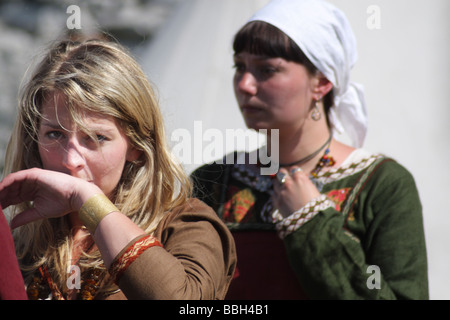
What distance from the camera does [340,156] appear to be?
73.5 inches

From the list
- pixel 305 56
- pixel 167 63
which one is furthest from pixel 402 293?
pixel 167 63

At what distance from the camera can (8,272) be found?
88cm

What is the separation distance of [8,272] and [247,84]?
1.07 meters

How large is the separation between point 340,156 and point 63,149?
912 millimetres

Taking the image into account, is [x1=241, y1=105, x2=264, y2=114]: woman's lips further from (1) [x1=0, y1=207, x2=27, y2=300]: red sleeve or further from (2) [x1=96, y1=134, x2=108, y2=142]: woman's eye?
(1) [x1=0, y1=207, x2=27, y2=300]: red sleeve

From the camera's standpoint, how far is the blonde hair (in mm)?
1262

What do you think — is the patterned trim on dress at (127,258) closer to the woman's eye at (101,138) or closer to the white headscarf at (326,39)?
the woman's eye at (101,138)

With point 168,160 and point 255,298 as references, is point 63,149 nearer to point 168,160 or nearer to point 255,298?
point 168,160

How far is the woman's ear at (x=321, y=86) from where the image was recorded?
74.3 inches

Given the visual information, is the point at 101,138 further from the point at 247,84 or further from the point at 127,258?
the point at 247,84
